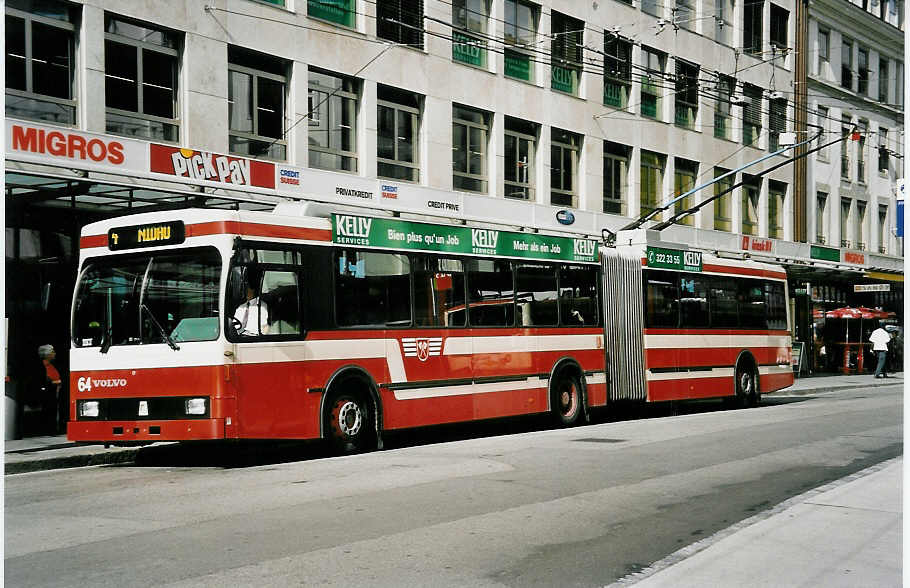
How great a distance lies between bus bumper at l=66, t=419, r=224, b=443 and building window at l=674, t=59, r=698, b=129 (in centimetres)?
2734

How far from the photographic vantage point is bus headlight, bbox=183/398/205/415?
1230 cm

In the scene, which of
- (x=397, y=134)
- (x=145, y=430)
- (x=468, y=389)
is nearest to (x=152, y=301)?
(x=145, y=430)

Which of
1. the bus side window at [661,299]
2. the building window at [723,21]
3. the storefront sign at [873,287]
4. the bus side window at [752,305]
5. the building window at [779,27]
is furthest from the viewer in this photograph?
the building window at [779,27]

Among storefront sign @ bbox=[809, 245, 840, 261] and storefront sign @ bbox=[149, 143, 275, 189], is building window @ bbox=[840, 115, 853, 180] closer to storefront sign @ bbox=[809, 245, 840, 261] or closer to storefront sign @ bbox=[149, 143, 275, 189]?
storefront sign @ bbox=[809, 245, 840, 261]

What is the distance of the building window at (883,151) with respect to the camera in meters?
50.9

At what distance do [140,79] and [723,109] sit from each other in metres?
25.6

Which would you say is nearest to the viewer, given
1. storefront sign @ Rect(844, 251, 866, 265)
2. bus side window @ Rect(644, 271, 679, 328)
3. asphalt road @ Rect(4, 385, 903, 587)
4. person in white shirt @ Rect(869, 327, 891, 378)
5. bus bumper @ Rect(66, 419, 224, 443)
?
asphalt road @ Rect(4, 385, 903, 587)

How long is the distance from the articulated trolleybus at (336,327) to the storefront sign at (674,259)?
0.58 m

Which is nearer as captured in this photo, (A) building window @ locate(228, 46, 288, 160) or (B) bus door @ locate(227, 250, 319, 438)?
(B) bus door @ locate(227, 250, 319, 438)

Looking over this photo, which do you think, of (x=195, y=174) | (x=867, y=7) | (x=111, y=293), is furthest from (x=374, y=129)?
(x=867, y=7)

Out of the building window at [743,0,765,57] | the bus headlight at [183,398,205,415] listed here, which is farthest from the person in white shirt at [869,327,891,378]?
the bus headlight at [183,398,205,415]

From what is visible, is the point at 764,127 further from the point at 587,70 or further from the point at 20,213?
the point at 20,213

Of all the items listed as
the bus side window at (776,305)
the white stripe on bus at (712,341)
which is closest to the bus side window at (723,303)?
the white stripe on bus at (712,341)

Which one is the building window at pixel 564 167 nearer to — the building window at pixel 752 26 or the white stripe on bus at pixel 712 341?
the white stripe on bus at pixel 712 341
